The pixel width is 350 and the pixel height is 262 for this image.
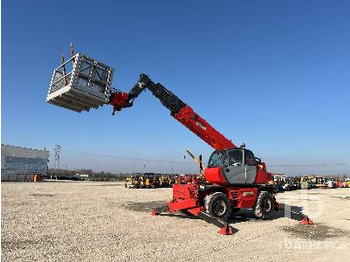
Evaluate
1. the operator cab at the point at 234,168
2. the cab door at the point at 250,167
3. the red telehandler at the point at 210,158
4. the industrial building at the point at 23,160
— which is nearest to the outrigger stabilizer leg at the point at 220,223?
the red telehandler at the point at 210,158

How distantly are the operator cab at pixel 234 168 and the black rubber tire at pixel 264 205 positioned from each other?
0.74 meters

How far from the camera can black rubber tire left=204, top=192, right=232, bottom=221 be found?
1299 centimetres

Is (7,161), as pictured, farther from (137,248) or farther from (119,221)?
(137,248)

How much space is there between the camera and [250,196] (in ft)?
46.6

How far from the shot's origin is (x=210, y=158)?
50.5 ft

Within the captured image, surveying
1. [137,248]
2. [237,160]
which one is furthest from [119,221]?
[237,160]

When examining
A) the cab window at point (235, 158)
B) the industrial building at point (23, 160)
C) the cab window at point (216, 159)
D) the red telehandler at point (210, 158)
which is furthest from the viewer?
the industrial building at point (23, 160)

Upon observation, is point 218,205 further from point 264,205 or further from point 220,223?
point 264,205

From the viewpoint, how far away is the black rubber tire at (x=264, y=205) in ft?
46.4

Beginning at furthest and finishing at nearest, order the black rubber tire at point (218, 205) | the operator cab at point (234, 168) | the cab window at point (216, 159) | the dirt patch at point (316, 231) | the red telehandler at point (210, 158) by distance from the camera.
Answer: the cab window at point (216, 159)
the operator cab at point (234, 168)
the black rubber tire at point (218, 205)
the red telehandler at point (210, 158)
the dirt patch at point (316, 231)

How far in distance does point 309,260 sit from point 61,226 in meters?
7.44

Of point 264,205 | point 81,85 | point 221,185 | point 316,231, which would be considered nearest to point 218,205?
point 221,185

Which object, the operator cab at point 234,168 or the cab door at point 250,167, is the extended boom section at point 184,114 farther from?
the cab door at point 250,167

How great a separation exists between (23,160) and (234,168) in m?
57.5
